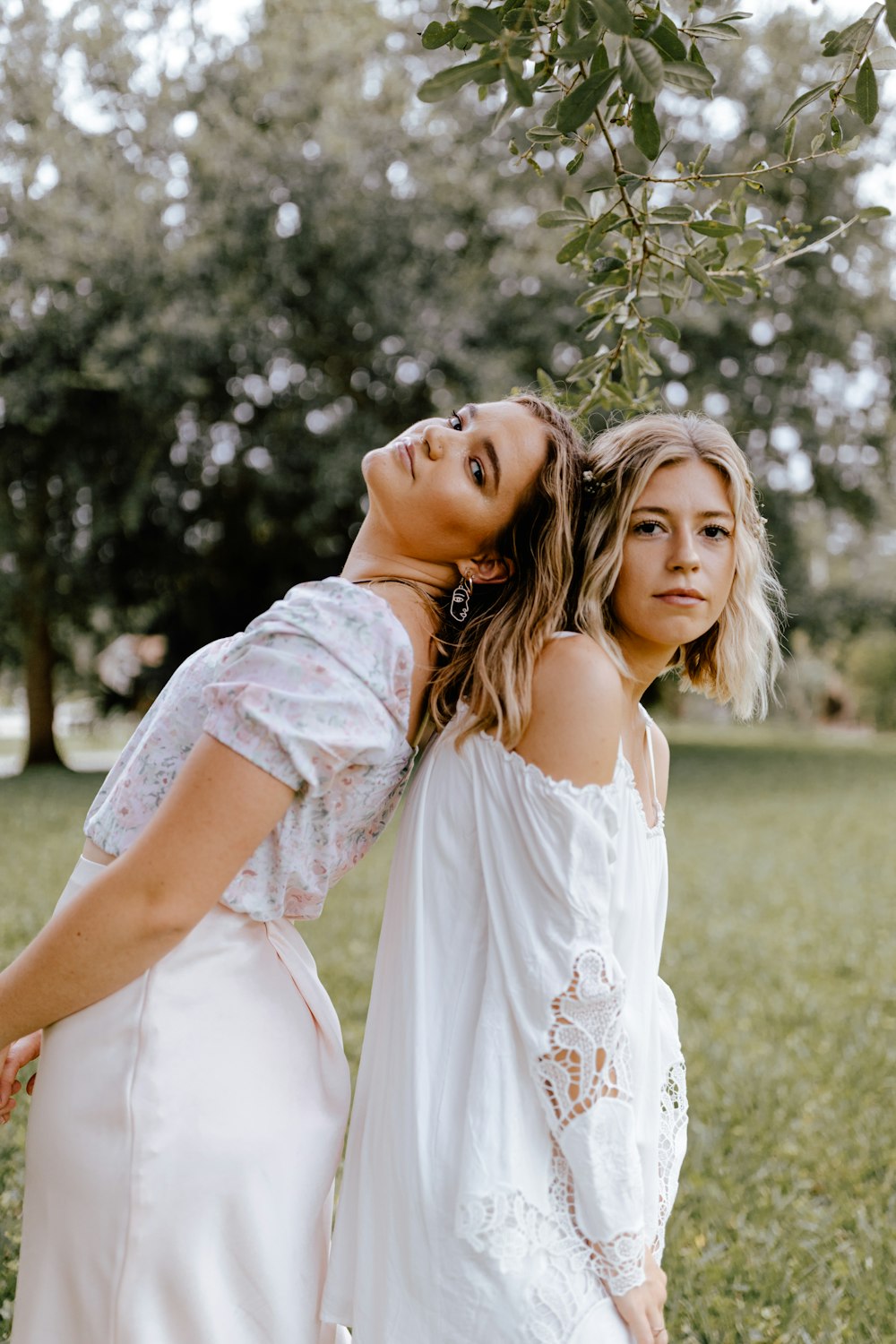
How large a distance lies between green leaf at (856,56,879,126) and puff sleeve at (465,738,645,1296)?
1042 millimetres

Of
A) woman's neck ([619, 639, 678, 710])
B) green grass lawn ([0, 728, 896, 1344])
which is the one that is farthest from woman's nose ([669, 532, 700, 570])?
green grass lawn ([0, 728, 896, 1344])

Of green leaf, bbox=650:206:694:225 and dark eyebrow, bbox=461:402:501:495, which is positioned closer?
dark eyebrow, bbox=461:402:501:495

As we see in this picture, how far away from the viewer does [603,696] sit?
170 cm

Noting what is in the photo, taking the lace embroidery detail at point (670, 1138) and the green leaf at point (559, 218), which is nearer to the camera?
the lace embroidery detail at point (670, 1138)

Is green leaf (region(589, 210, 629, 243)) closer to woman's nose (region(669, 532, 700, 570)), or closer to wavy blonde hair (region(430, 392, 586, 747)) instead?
wavy blonde hair (region(430, 392, 586, 747))

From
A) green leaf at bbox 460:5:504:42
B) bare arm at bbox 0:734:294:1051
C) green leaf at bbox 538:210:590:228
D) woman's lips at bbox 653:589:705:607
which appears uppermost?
green leaf at bbox 460:5:504:42

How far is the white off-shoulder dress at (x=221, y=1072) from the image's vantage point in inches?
65.8

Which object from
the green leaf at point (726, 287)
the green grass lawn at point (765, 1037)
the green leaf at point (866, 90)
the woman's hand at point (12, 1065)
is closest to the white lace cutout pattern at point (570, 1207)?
the woman's hand at point (12, 1065)

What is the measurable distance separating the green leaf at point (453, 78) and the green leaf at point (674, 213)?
0.77m

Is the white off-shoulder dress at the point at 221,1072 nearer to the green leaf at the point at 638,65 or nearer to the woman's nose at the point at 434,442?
the woman's nose at the point at 434,442

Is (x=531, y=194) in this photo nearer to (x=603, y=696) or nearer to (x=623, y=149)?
(x=623, y=149)

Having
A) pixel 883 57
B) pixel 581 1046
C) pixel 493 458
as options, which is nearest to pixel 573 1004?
pixel 581 1046

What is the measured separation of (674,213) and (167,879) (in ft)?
4.83

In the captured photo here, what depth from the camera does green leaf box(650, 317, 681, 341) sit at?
95.3 inches
